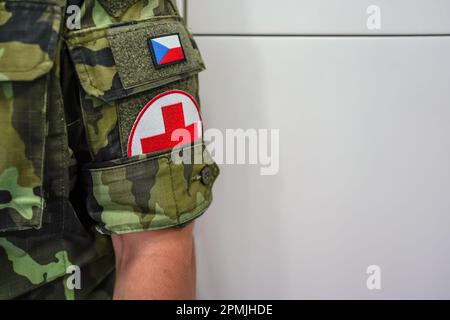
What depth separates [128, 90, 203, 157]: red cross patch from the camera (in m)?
0.46

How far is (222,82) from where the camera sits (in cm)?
70

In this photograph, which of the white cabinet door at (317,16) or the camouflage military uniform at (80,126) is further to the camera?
the white cabinet door at (317,16)

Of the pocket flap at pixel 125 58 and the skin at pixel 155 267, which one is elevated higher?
the pocket flap at pixel 125 58

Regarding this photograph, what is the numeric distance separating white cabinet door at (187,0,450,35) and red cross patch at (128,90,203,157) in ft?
0.88

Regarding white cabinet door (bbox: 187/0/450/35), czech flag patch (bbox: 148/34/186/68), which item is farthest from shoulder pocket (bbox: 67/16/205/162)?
white cabinet door (bbox: 187/0/450/35)

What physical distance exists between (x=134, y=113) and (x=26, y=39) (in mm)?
152

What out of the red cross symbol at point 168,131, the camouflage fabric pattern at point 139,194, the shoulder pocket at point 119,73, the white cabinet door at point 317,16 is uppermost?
the white cabinet door at point 317,16

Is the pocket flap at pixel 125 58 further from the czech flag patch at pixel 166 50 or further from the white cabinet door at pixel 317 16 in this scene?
the white cabinet door at pixel 317 16

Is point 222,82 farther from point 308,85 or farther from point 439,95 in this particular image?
point 439,95

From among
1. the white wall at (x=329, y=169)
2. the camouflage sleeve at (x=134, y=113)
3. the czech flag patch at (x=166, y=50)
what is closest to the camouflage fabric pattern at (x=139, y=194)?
the camouflage sleeve at (x=134, y=113)

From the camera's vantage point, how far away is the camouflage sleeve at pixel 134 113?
441 mm

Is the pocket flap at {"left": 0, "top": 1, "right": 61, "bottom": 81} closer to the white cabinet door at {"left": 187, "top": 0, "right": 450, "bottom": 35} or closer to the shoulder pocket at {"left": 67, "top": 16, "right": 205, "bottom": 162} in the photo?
the shoulder pocket at {"left": 67, "top": 16, "right": 205, "bottom": 162}

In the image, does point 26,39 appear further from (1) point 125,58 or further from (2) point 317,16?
(2) point 317,16

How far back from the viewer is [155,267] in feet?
1.52
